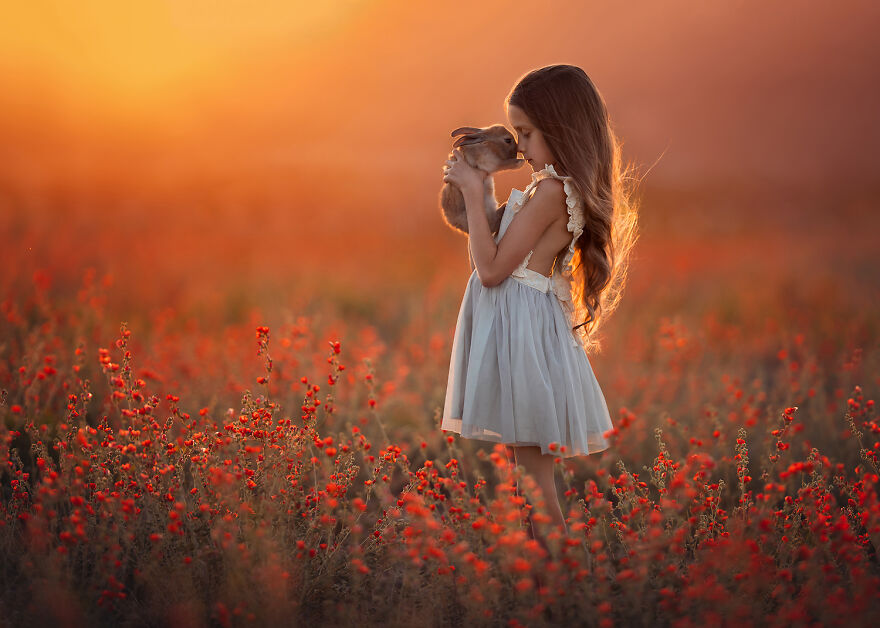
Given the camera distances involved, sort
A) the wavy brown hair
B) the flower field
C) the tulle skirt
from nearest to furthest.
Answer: the flower field, the tulle skirt, the wavy brown hair

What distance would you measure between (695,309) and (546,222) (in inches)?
202

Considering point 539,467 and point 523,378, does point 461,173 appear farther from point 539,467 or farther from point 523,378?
point 539,467

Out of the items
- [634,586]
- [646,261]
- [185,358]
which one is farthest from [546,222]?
[646,261]

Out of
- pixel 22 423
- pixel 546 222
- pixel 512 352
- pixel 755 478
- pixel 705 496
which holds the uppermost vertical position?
pixel 546 222

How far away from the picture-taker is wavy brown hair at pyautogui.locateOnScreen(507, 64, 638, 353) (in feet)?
8.39

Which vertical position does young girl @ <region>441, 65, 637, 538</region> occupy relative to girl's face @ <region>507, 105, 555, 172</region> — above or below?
below

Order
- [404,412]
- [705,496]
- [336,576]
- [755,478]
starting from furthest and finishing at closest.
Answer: [404,412], [755,478], [705,496], [336,576]

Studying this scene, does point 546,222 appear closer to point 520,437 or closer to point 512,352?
point 512,352

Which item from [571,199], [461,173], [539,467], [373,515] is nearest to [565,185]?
[571,199]

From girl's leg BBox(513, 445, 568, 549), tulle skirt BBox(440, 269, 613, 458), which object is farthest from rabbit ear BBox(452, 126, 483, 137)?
girl's leg BBox(513, 445, 568, 549)

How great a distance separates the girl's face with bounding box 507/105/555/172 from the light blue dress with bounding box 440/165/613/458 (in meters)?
0.08

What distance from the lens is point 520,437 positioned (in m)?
2.44

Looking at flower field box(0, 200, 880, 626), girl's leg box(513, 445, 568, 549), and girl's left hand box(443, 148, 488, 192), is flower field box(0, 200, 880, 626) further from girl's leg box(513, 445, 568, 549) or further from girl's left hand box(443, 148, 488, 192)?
girl's left hand box(443, 148, 488, 192)

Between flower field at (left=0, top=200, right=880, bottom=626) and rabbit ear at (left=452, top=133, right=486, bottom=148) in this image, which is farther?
rabbit ear at (left=452, top=133, right=486, bottom=148)
